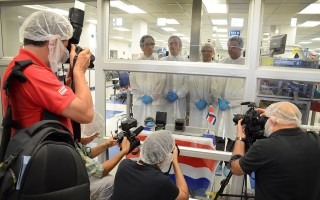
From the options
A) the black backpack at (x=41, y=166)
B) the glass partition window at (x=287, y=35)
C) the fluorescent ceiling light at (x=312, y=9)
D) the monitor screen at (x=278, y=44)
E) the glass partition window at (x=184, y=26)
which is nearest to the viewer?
the black backpack at (x=41, y=166)

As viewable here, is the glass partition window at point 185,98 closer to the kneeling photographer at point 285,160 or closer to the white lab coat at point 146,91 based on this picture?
the white lab coat at point 146,91

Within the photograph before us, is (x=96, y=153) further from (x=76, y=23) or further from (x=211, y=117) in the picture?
(x=211, y=117)

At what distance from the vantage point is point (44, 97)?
965mm

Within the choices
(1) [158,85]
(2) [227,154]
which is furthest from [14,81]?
(1) [158,85]

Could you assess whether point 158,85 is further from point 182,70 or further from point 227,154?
point 227,154

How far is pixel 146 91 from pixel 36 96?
1.70 meters

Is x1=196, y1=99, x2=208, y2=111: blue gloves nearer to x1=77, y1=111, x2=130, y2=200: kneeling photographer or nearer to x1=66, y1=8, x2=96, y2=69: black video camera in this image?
x1=77, y1=111, x2=130, y2=200: kneeling photographer

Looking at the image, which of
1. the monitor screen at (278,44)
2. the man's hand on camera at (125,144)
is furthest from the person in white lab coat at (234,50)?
the man's hand on camera at (125,144)

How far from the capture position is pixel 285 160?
4.30 feet

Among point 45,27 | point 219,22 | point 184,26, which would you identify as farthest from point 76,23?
point 184,26

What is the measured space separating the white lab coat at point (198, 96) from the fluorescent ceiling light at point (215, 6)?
2970 mm

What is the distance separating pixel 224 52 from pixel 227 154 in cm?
100

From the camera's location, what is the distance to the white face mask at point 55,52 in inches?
42.6

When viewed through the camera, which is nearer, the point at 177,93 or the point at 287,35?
the point at 177,93
